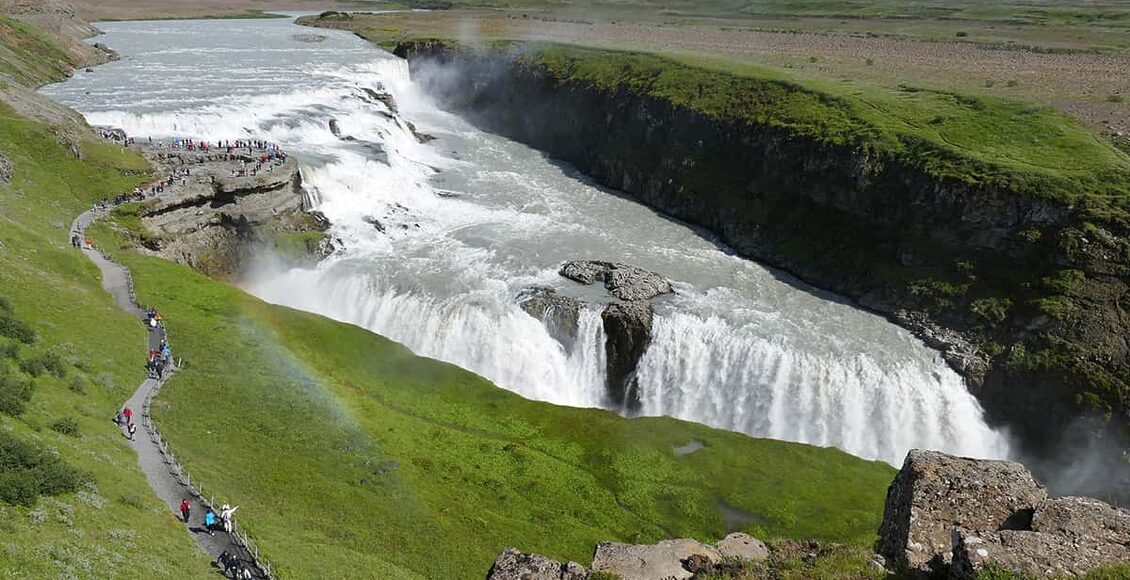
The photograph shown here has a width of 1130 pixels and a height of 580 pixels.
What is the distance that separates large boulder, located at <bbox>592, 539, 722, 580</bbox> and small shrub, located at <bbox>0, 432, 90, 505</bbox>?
1476 centimetres

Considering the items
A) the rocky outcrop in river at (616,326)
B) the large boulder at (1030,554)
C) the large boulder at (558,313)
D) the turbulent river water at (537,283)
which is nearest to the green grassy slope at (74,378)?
the turbulent river water at (537,283)

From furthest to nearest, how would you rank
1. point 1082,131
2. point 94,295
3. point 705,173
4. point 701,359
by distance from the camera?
point 705,173
point 1082,131
point 701,359
point 94,295

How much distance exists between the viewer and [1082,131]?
5653cm

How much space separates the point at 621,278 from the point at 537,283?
224 inches

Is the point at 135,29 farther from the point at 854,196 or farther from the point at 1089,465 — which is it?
the point at 1089,465

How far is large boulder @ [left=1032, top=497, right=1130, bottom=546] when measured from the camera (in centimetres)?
1335

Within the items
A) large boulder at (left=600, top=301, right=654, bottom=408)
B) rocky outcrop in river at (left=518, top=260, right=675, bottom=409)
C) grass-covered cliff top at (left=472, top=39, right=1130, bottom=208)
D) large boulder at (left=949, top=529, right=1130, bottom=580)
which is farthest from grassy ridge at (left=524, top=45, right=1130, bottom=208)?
large boulder at (left=949, top=529, right=1130, bottom=580)

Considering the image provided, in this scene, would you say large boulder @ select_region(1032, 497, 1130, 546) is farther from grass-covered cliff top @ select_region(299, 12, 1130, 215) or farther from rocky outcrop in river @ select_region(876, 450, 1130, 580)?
grass-covered cliff top @ select_region(299, 12, 1130, 215)

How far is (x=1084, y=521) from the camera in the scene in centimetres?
1370

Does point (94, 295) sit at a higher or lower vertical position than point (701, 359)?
higher

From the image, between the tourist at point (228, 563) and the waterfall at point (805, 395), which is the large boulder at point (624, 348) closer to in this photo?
the waterfall at point (805, 395)

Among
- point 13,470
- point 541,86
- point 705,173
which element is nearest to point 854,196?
point 705,173

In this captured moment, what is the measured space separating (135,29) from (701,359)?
5496 inches

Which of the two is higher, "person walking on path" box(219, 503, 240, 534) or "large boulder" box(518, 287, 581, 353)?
"person walking on path" box(219, 503, 240, 534)
